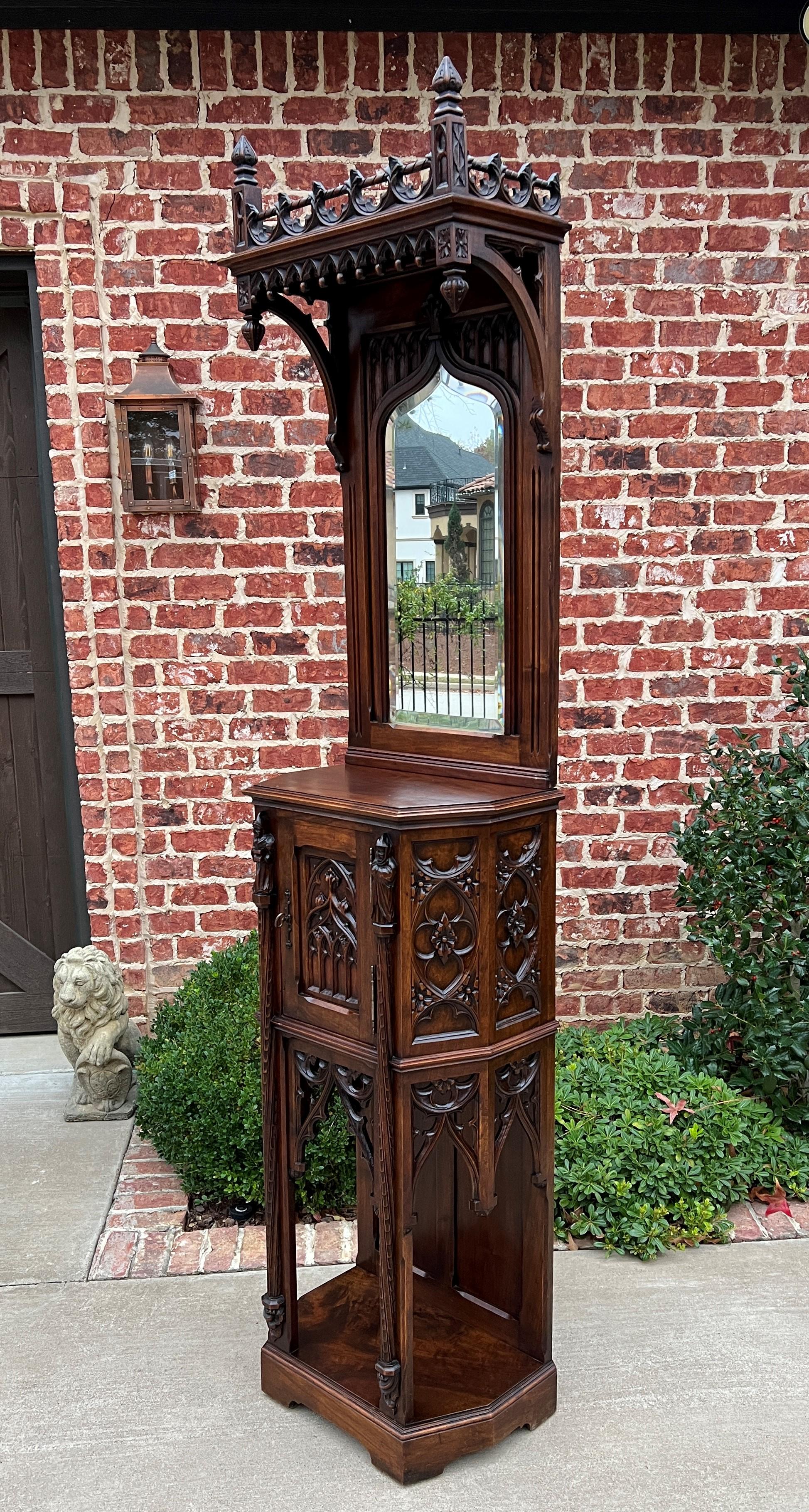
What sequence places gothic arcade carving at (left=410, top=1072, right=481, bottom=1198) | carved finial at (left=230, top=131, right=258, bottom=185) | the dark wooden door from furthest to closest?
the dark wooden door → carved finial at (left=230, top=131, right=258, bottom=185) → gothic arcade carving at (left=410, top=1072, right=481, bottom=1198)

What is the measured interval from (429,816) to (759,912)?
2.05 metres

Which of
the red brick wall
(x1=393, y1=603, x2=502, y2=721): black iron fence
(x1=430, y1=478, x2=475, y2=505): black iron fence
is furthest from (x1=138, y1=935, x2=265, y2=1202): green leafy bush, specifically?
(x1=430, y1=478, x2=475, y2=505): black iron fence

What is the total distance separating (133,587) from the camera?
4031 mm

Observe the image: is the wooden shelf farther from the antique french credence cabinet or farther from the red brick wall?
the red brick wall

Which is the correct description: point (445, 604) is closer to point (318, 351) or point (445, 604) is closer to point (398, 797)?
point (398, 797)

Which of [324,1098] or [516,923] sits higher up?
[516,923]

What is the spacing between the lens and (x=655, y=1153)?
132 inches

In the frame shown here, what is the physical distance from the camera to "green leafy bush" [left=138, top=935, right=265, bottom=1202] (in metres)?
3.36

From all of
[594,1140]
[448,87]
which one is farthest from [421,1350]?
[448,87]

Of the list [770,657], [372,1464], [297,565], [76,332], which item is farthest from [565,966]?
[76,332]

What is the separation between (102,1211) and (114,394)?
267 centimetres

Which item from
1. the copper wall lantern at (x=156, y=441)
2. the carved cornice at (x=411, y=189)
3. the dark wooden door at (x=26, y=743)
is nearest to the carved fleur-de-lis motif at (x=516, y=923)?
the carved cornice at (x=411, y=189)

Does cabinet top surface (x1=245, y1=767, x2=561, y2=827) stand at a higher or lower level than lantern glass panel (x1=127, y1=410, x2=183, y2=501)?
lower

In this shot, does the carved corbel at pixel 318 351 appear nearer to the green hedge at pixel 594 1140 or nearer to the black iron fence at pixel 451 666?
the black iron fence at pixel 451 666
